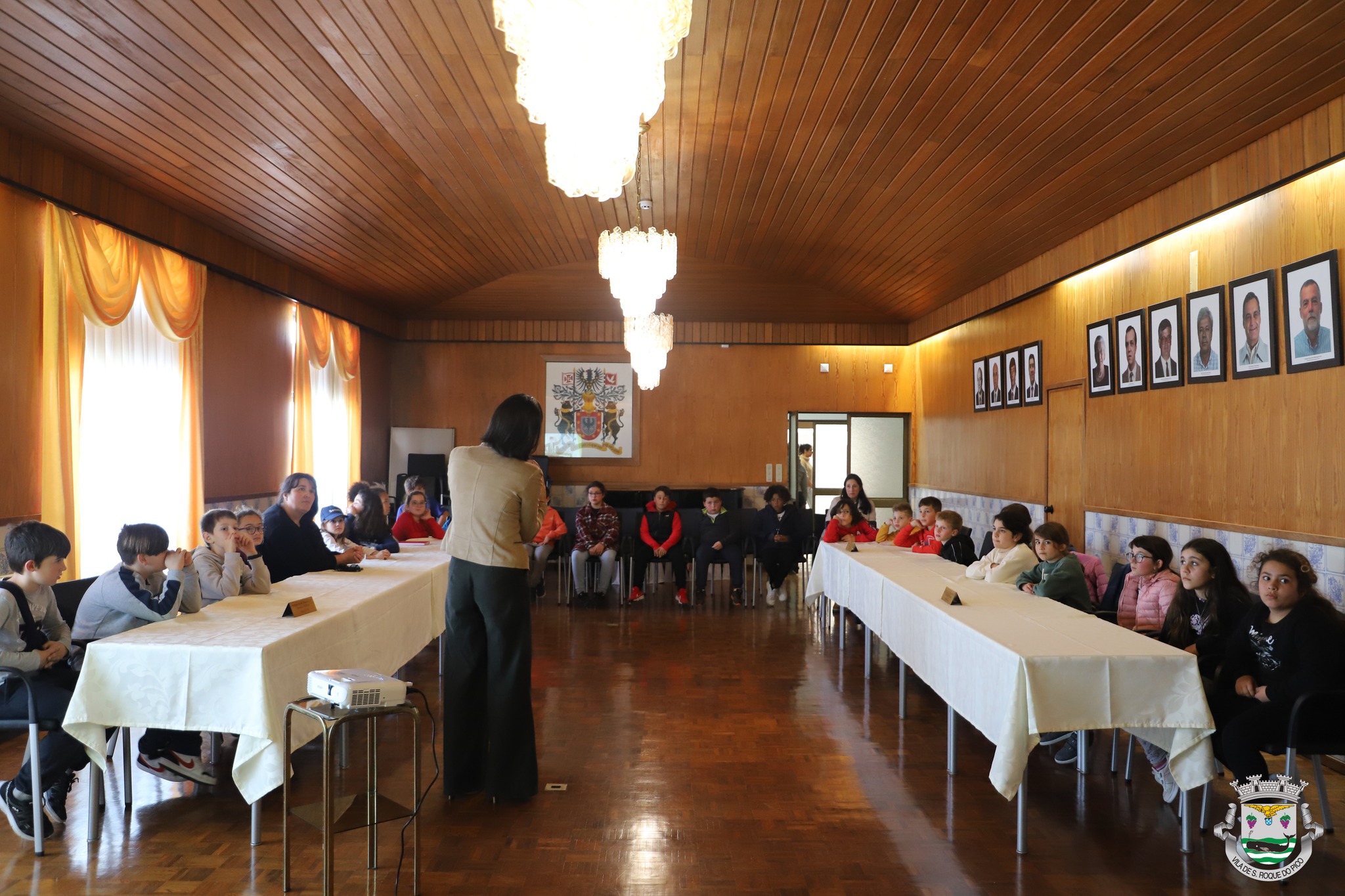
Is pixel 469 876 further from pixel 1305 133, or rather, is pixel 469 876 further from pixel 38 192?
pixel 1305 133

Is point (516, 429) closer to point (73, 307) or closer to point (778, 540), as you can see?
point (73, 307)

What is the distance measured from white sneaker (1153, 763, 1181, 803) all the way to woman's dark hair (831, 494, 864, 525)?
177 inches

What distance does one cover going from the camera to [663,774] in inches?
165

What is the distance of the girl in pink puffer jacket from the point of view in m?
4.61

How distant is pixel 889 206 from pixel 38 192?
18.8 feet

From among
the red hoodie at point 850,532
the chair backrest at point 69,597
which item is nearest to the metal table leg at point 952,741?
the red hoodie at point 850,532

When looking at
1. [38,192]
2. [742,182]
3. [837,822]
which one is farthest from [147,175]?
[837,822]

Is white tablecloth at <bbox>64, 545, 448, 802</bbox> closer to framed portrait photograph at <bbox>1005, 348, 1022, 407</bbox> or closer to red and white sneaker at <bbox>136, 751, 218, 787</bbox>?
red and white sneaker at <bbox>136, 751, 218, 787</bbox>

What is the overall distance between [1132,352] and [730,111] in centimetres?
349

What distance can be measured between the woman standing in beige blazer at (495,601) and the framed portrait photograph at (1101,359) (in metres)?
5.02

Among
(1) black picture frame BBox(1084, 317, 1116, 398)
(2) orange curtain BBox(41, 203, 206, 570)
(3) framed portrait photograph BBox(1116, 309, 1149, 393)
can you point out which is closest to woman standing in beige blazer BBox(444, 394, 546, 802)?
(2) orange curtain BBox(41, 203, 206, 570)

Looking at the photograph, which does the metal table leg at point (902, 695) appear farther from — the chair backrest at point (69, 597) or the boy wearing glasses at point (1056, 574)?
the chair backrest at point (69, 597)

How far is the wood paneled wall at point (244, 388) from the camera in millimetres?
7441

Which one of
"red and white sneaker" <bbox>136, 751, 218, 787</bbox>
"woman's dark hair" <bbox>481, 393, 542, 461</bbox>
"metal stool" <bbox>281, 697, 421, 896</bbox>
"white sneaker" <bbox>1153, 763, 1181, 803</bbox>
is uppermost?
"woman's dark hair" <bbox>481, 393, 542, 461</bbox>
